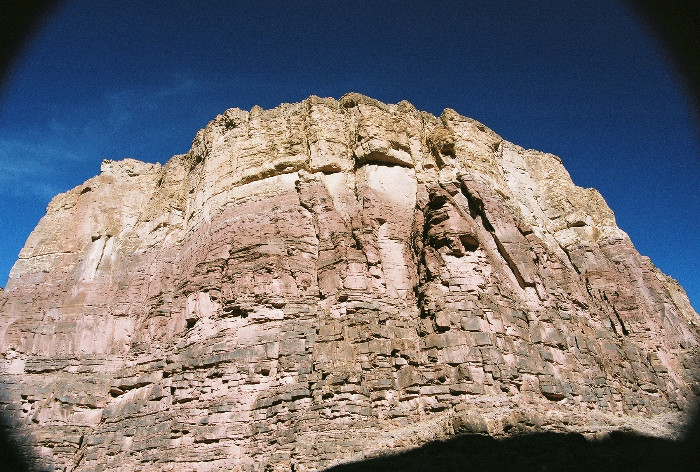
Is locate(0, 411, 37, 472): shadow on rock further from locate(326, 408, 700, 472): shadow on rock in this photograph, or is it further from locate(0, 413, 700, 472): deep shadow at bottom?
locate(0, 413, 700, 472): deep shadow at bottom

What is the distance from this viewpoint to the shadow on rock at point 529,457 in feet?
32.7

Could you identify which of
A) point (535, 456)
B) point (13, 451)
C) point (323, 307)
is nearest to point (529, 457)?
point (535, 456)

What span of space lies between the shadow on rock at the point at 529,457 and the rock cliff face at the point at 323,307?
1.99ft

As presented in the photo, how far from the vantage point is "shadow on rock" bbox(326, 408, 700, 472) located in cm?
997

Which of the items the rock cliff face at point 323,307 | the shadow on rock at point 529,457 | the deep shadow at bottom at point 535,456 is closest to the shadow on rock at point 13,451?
the rock cliff face at point 323,307

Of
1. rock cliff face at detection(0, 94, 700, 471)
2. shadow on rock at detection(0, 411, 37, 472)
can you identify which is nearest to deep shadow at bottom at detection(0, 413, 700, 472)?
rock cliff face at detection(0, 94, 700, 471)

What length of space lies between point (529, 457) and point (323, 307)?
25.7ft

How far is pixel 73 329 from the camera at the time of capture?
65.0ft

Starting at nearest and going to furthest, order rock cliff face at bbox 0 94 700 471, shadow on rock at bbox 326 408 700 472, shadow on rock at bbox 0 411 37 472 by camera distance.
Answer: shadow on rock at bbox 326 408 700 472, rock cliff face at bbox 0 94 700 471, shadow on rock at bbox 0 411 37 472

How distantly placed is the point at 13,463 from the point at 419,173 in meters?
19.0

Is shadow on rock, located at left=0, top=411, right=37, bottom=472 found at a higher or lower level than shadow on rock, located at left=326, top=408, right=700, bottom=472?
higher

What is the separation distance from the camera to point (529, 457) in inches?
414

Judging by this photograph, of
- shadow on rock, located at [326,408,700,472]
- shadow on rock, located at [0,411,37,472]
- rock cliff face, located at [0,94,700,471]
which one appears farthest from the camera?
shadow on rock, located at [0,411,37,472]

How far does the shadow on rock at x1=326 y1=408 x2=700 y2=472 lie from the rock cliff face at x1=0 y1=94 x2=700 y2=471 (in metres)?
0.61
